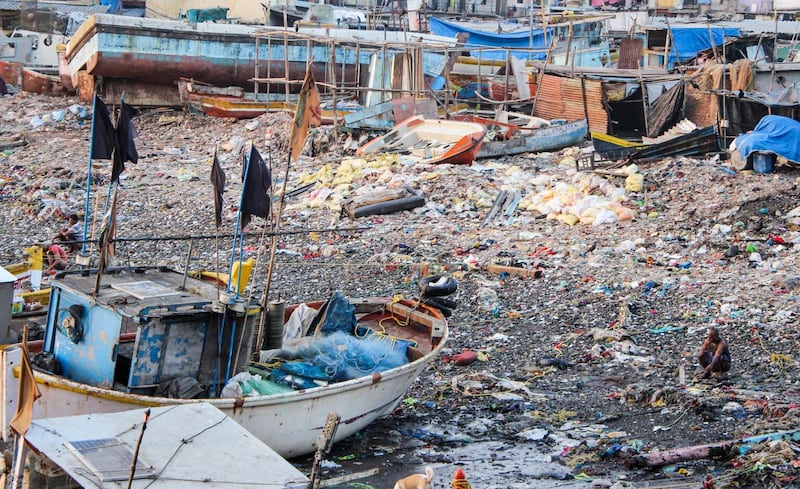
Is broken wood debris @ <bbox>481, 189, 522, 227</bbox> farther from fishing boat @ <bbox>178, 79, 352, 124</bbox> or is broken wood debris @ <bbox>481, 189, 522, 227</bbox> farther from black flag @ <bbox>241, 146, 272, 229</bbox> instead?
fishing boat @ <bbox>178, 79, 352, 124</bbox>

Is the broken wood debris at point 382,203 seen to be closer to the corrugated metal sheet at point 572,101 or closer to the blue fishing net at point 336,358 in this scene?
the blue fishing net at point 336,358

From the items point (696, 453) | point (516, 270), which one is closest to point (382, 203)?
point (516, 270)

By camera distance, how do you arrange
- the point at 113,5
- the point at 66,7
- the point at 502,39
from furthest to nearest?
the point at 113,5, the point at 66,7, the point at 502,39

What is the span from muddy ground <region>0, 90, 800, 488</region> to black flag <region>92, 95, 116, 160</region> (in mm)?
1644

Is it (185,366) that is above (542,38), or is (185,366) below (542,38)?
below

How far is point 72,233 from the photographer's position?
530 inches

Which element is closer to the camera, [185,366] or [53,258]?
[185,366]

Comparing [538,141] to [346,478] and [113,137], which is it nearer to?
[113,137]

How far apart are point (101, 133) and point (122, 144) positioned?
186 millimetres

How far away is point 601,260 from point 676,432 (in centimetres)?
503

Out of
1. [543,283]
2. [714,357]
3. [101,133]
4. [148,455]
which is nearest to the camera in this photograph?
[148,455]

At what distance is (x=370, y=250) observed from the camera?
532 inches

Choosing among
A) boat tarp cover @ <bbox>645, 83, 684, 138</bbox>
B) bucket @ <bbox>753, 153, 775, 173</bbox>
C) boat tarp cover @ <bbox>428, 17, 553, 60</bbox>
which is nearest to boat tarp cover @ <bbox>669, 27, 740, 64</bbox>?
boat tarp cover @ <bbox>428, 17, 553, 60</bbox>

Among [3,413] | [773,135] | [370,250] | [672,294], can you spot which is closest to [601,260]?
[672,294]
